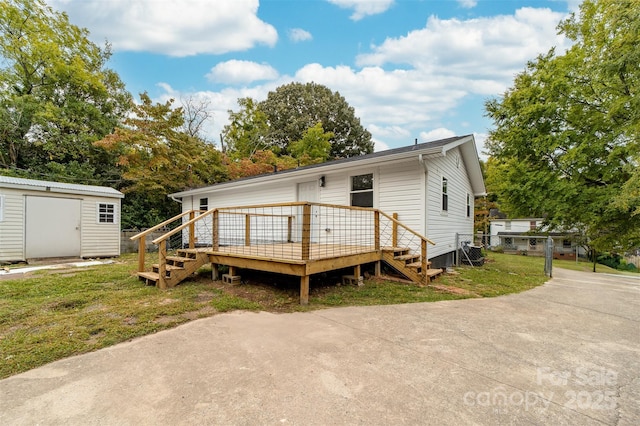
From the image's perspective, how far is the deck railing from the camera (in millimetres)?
5614

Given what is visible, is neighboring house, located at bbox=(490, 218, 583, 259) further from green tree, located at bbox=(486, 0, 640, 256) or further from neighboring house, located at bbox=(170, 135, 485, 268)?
neighboring house, located at bbox=(170, 135, 485, 268)

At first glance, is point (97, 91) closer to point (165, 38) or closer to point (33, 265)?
point (165, 38)

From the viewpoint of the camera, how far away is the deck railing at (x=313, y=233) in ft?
18.4

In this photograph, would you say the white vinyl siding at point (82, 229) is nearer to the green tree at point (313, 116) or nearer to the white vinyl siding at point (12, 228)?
the white vinyl siding at point (12, 228)

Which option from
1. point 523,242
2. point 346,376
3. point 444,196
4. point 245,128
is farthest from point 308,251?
point 523,242

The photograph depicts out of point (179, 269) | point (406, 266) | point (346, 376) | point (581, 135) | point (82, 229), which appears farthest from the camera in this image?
point (581, 135)

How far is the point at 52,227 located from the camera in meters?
9.20

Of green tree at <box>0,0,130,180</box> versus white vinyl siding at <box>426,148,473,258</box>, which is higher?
green tree at <box>0,0,130,180</box>

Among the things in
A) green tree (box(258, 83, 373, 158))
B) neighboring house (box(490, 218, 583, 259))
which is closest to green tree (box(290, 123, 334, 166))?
green tree (box(258, 83, 373, 158))

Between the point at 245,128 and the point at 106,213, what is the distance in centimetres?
1552

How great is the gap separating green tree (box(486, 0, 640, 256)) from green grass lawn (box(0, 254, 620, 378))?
268 inches

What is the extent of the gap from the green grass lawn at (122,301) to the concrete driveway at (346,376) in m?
0.36

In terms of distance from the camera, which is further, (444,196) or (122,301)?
(444,196)

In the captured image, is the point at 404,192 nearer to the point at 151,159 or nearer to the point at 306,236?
the point at 306,236
